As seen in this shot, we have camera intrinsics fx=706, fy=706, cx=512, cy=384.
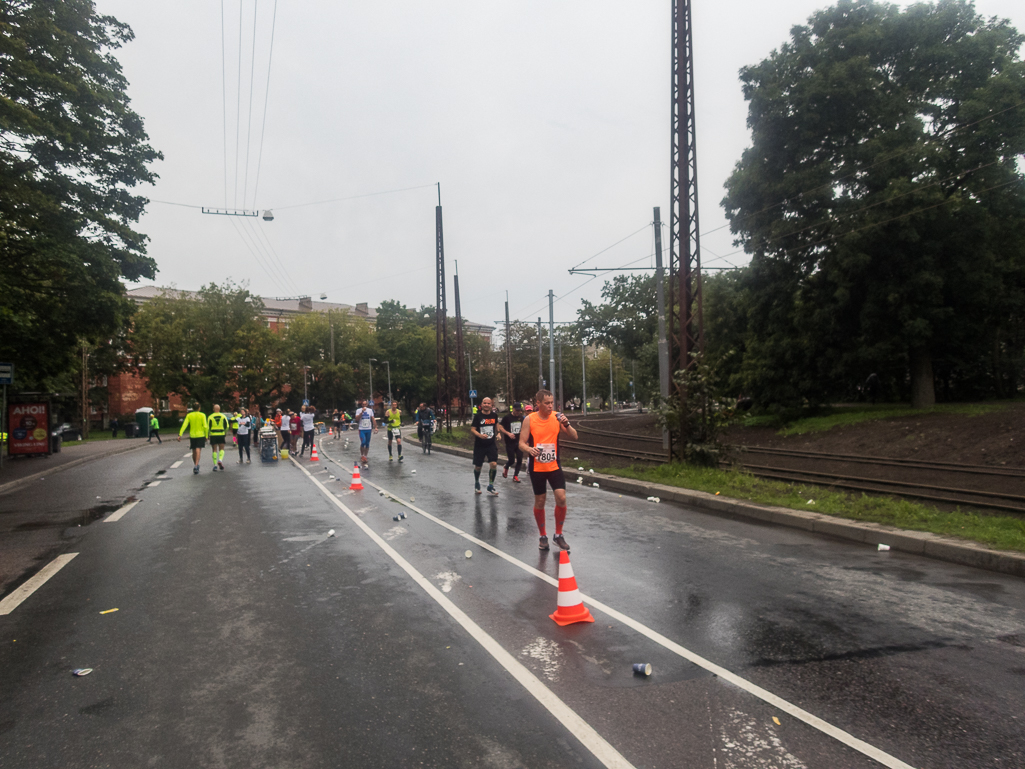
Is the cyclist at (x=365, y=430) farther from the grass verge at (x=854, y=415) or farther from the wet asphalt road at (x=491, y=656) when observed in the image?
the grass verge at (x=854, y=415)

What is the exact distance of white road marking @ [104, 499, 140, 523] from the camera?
10.4 m

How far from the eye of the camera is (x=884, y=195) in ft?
80.7

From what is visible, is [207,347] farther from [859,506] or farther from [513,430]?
[859,506]

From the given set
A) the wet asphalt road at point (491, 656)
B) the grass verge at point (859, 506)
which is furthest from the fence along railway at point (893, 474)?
the wet asphalt road at point (491, 656)

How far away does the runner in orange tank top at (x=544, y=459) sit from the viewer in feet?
24.9

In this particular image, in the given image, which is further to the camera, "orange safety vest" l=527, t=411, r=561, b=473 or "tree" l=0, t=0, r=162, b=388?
"tree" l=0, t=0, r=162, b=388

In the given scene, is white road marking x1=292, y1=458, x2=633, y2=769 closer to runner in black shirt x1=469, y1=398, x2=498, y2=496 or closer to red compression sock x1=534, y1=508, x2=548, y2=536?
red compression sock x1=534, y1=508, x2=548, y2=536

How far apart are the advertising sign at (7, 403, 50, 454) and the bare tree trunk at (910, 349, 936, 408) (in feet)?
109

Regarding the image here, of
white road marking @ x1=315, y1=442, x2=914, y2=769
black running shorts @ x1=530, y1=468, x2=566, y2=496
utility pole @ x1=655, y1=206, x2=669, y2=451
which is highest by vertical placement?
utility pole @ x1=655, y1=206, x2=669, y2=451

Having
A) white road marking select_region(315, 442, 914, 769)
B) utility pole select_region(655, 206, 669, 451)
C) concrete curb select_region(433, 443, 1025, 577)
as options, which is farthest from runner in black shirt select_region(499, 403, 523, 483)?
white road marking select_region(315, 442, 914, 769)

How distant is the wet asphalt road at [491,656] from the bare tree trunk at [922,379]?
22.9 m

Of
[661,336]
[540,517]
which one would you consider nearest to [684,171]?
[661,336]

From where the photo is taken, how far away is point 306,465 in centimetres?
2027

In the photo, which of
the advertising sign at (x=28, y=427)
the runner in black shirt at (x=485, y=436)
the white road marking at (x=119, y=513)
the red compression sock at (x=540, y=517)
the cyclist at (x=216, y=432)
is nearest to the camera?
the red compression sock at (x=540, y=517)
